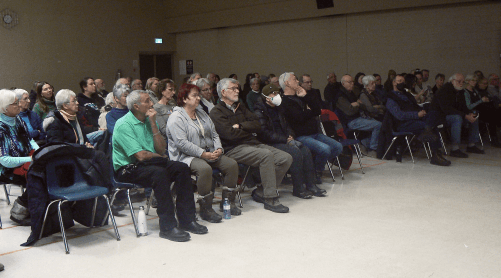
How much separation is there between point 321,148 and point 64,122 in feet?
8.84

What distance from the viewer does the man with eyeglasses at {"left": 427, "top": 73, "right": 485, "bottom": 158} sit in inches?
276

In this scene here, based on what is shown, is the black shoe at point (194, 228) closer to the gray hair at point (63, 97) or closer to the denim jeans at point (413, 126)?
the gray hair at point (63, 97)

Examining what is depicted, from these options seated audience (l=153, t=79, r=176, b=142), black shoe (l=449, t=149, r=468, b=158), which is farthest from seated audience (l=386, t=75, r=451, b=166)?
seated audience (l=153, t=79, r=176, b=142)

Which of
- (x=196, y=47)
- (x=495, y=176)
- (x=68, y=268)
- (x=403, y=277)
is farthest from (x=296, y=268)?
(x=196, y=47)

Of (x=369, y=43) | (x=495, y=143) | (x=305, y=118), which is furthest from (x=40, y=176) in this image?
(x=369, y=43)

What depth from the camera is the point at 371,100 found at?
299 inches

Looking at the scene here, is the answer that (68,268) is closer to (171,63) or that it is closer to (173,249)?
(173,249)

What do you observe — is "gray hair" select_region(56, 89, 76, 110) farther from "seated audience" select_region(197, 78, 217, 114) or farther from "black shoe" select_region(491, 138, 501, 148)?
"black shoe" select_region(491, 138, 501, 148)

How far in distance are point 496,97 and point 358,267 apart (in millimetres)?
6863

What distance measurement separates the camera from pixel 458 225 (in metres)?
4.05

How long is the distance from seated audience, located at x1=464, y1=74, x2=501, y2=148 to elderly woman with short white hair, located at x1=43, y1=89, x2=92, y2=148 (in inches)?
238

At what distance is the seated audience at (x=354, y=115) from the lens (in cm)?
719

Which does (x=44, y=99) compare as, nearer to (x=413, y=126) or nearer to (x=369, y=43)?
(x=413, y=126)

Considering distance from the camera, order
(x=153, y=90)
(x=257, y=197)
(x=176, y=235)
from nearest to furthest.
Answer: (x=176, y=235), (x=257, y=197), (x=153, y=90)
